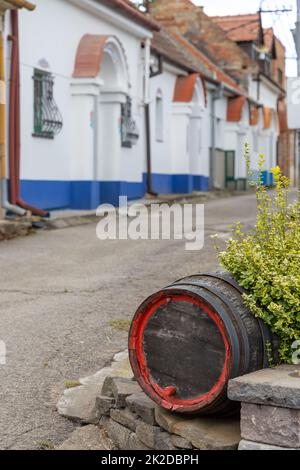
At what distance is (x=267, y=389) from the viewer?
143 inches

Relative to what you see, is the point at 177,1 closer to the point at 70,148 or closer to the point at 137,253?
→ the point at 70,148

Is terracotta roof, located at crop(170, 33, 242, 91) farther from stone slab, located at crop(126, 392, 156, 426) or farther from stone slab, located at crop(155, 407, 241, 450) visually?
stone slab, located at crop(155, 407, 241, 450)

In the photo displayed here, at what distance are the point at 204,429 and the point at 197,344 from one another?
413mm

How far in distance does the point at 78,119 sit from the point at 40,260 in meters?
5.97

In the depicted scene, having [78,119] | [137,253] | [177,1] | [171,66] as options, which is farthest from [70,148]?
[177,1]

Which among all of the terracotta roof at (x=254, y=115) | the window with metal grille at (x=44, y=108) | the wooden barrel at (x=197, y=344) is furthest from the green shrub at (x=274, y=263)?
the terracotta roof at (x=254, y=115)

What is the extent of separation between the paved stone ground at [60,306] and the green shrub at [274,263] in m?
1.36

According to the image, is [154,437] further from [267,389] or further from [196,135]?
[196,135]

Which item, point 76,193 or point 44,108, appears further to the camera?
point 76,193

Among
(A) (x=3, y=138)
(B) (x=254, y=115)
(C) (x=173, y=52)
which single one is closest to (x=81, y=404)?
(A) (x=3, y=138)

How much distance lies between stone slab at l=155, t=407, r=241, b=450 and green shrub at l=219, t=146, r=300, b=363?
446 mm

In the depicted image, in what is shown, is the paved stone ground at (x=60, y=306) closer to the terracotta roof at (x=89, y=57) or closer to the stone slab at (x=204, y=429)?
the stone slab at (x=204, y=429)

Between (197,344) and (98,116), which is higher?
(98,116)

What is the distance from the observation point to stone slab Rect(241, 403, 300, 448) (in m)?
3.64
